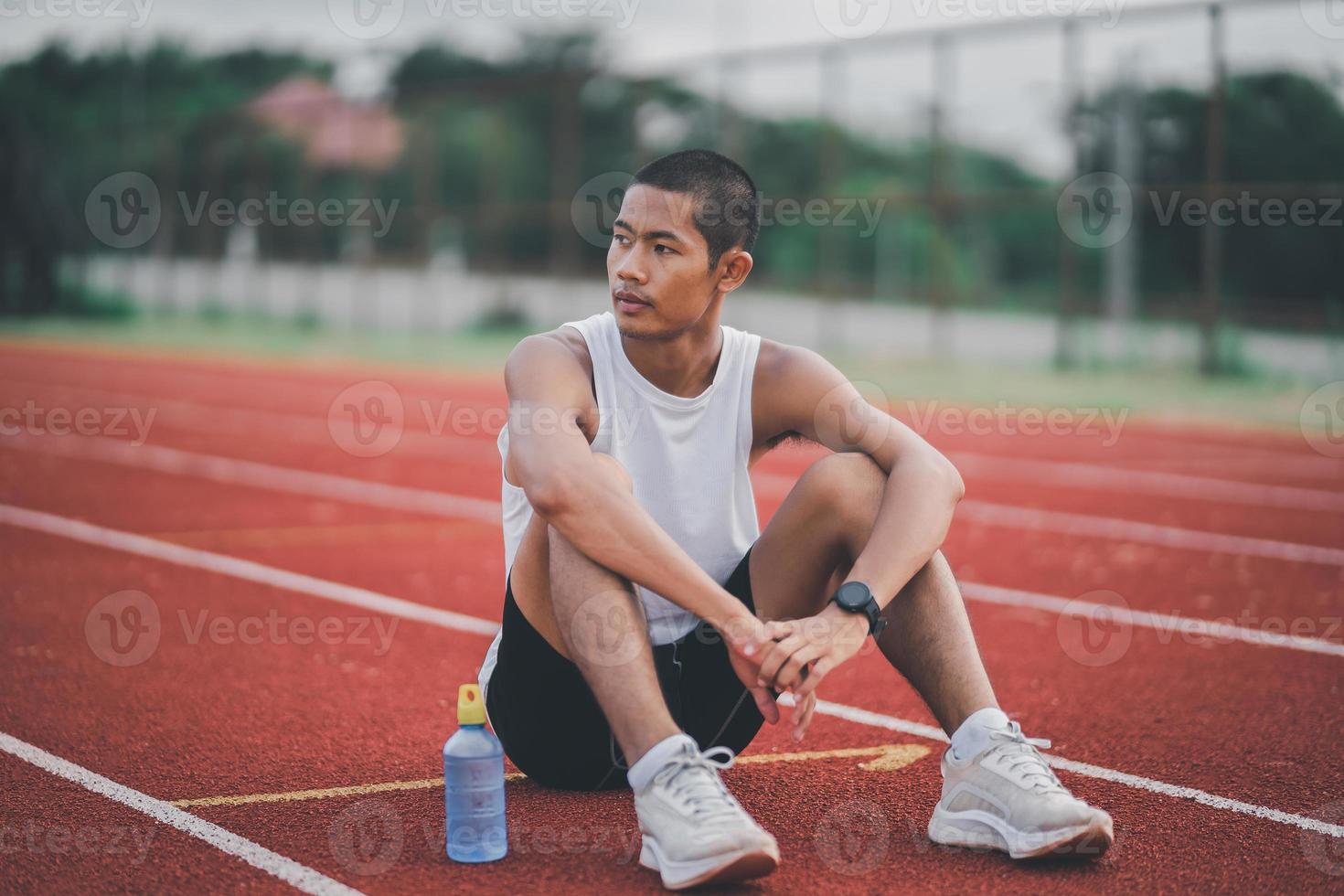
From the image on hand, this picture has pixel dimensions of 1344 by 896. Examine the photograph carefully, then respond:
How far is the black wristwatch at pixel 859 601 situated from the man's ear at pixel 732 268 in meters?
0.90

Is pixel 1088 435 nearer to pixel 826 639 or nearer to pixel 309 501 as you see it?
pixel 309 501

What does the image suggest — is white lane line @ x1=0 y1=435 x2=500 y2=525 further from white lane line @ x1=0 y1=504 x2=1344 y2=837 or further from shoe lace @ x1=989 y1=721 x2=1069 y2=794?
shoe lace @ x1=989 y1=721 x2=1069 y2=794

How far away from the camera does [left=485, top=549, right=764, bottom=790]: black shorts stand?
335 centimetres

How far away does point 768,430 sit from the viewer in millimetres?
3689

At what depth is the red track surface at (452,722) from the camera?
3219 millimetres

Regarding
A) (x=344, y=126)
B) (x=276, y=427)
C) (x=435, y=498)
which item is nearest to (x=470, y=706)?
(x=435, y=498)

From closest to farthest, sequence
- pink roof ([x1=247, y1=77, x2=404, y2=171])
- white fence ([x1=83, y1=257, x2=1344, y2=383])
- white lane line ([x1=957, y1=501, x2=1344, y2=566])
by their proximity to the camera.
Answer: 1. white lane line ([x1=957, y1=501, x2=1344, y2=566])
2. white fence ([x1=83, y1=257, x2=1344, y2=383])
3. pink roof ([x1=247, y1=77, x2=404, y2=171])

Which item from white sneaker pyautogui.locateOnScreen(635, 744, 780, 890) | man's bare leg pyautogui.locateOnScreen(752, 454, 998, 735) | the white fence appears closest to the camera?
white sneaker pyautogui.locateOnScreen(635, 744, 780, 890)

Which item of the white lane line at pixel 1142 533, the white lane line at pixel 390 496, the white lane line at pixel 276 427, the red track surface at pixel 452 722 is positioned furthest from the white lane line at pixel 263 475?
the white lane line at pixel 1142 533

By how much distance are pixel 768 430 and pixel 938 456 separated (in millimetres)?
447

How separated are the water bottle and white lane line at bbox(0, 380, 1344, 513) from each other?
7849mm

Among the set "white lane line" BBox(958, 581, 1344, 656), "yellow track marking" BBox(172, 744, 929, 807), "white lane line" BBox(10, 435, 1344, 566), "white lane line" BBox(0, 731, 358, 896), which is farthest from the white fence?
"white lane line" BBox(0, 731, 358, 896)

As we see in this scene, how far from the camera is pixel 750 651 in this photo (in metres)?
3.09

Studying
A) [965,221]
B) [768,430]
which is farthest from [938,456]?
[965,221]
